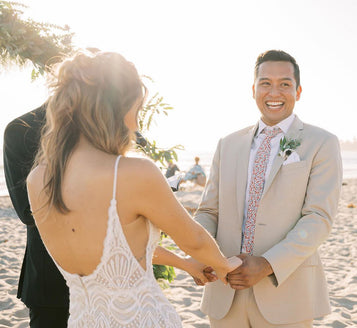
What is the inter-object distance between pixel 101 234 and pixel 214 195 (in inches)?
58.1

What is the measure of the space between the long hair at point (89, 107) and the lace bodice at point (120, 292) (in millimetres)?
300

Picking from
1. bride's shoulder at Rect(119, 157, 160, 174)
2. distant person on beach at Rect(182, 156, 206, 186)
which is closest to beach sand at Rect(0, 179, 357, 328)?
bride's shoulder at Rect(119, 157, 160, 174)

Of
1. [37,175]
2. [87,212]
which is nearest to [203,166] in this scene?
[37,175]

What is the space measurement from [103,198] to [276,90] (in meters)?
1.72

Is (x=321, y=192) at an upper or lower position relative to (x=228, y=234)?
upper

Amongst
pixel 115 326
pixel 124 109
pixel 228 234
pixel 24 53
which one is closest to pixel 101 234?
pixel 115 326

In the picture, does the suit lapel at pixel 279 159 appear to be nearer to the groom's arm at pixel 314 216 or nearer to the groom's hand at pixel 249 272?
the groom's arm at pixel 314 216

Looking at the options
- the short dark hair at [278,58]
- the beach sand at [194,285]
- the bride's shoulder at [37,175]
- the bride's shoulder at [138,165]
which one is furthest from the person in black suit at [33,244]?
the beach sand at [194,285]

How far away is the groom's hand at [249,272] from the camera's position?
2582mm

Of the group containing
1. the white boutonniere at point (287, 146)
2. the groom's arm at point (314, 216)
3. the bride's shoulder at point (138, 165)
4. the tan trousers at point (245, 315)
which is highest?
the white boutonniere at point (287, 146)

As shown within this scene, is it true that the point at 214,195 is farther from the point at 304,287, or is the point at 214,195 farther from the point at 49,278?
the point at 49,278

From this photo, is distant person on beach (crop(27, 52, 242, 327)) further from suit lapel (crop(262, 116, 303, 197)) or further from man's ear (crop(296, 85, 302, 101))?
man's ear (crop(296, 85, 302, 101))

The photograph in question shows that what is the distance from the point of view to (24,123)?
2537mm

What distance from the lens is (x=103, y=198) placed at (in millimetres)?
1759
